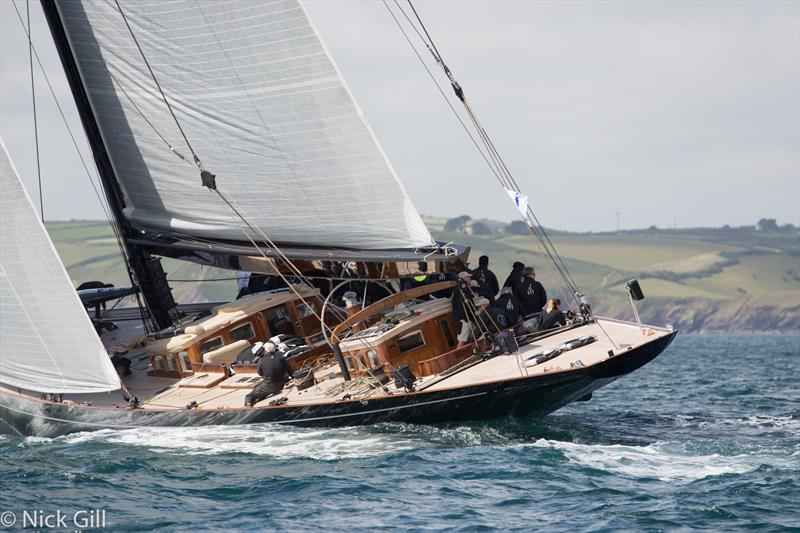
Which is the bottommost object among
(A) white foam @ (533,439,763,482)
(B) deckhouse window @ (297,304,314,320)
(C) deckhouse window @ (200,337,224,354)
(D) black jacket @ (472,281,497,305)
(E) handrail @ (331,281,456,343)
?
(A) white foam @ (533,439,763,482)

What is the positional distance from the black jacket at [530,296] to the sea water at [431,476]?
2.31 metres

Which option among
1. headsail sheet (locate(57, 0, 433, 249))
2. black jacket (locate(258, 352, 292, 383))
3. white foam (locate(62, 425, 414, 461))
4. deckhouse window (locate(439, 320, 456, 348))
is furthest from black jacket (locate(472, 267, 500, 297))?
white foam (locate(62, 425, 414, 461))

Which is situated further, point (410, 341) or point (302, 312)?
point (302, 312)

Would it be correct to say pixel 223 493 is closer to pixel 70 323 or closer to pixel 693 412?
pixel 70 323

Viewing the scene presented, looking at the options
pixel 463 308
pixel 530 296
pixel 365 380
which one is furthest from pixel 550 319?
pixel 365 380

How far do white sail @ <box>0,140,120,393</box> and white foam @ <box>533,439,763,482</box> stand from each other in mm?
8395

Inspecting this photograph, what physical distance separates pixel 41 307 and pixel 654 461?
11285 millimetres

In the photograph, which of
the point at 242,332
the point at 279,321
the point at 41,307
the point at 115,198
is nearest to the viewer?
the point at 41,307

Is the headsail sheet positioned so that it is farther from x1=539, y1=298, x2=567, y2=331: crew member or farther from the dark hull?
the dark hull

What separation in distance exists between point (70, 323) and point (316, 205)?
4.90m

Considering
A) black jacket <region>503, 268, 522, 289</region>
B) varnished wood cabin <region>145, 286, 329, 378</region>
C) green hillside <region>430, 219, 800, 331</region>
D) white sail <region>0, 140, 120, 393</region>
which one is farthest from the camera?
green hillside <region>430, 219, 800, 331</region>

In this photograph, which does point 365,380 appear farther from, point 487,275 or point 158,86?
point 158,86

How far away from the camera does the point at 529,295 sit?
74.2 ft

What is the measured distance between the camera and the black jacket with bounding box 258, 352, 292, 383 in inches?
818
